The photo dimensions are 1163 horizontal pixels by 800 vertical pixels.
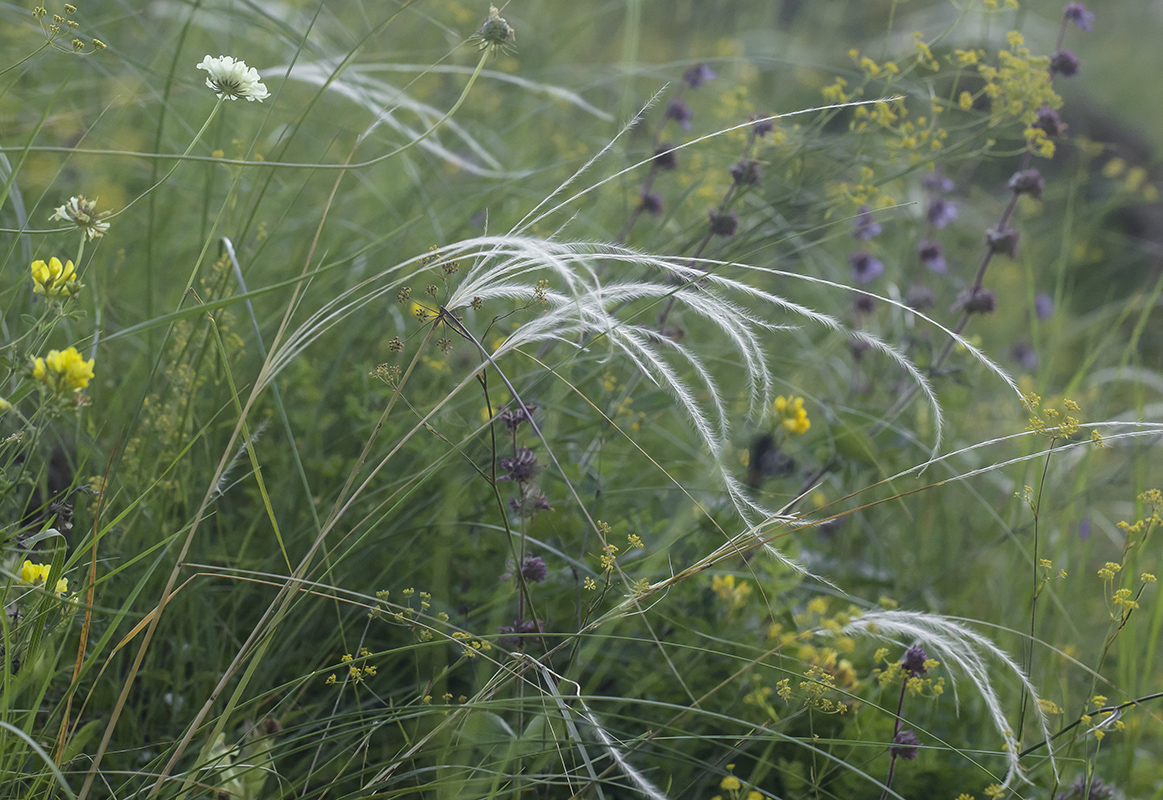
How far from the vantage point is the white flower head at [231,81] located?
1001mm

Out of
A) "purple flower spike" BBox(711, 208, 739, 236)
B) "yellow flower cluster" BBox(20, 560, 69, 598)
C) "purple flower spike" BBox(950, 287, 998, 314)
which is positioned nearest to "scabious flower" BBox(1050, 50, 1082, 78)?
"purple flower spike" BBox(950, 287, 998, 314)

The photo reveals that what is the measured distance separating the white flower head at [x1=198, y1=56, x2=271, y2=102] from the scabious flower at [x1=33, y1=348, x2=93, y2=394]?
0.40 m

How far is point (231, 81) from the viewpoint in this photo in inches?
40.1

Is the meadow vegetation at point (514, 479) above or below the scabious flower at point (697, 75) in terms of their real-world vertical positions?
below

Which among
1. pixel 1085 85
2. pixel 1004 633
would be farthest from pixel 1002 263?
pixel 1085 85

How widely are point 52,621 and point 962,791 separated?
130 cm

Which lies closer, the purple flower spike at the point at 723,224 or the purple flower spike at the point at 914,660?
the purple flower spike at the point at 914,660

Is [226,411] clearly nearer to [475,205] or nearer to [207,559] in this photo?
[207,559]

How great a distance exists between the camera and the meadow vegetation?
0.89 metres

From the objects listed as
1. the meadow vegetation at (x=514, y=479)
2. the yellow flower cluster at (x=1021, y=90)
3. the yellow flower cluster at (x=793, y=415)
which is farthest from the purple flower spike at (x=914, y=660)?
the yellow flower cluster at (x=1021, y=90)

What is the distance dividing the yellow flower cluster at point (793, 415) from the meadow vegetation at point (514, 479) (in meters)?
0.01

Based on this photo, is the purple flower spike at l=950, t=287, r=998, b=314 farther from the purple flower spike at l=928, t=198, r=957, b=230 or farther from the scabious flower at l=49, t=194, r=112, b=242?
the scabious flower at l=49, t=194, r=112, b=242

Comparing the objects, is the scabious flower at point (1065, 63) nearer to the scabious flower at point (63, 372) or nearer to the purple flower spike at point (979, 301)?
the purple flower spike at point (979, 301)

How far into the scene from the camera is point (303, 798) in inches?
35.3
